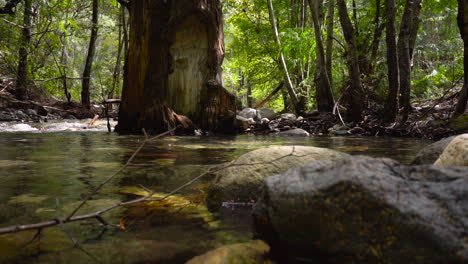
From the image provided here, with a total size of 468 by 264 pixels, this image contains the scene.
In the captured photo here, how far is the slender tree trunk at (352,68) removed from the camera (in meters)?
7.46

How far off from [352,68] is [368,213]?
6713mm

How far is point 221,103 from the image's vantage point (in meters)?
8.07

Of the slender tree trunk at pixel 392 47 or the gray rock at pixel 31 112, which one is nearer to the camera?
the slender tree trunk at pixel 392 47

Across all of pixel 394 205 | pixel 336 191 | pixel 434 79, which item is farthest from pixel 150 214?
pixel 434 79

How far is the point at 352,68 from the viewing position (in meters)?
7.55

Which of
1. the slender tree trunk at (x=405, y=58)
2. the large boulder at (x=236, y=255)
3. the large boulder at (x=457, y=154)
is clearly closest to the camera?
the large boulder at (x=236, y=255)

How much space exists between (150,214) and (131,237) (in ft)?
1.12

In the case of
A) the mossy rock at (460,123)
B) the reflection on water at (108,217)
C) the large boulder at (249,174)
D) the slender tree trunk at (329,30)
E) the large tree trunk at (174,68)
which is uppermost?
the slender tree trunk at (329,30)

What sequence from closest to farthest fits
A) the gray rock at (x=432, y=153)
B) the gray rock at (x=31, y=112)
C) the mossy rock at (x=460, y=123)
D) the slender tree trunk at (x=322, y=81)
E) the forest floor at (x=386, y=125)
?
1. the gray rock at (x=432, y=153)
2. the mossy rock at (x=460, y=123)
3. the forest floor at (x=386, y=125)
4. the slender tree trunk at (x=322, y=81)
5. the gray rock at (x=31, y=112)

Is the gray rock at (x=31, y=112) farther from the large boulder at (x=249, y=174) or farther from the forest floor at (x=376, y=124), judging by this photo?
the large boulder at (x=249, y=174)

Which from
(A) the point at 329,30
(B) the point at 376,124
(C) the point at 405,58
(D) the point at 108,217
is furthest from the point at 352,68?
(D) the point at 108,217

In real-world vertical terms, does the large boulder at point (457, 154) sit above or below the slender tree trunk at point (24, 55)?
below

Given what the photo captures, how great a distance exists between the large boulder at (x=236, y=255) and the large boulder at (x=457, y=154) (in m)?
1.27

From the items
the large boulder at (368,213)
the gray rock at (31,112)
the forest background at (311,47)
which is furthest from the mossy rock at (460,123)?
the gray rock at (31,112)
